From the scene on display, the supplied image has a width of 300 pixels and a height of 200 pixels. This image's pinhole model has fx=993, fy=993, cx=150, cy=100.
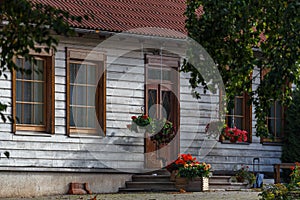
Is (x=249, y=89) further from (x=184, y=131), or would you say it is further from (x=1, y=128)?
(x=184, y=131)

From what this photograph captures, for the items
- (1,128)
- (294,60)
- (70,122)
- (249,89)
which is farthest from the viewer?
(70,122)

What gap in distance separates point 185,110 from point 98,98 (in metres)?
2.90

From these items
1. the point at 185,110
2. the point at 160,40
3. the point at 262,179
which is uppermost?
the point at 160,40

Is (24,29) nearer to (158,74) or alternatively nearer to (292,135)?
(158,74)

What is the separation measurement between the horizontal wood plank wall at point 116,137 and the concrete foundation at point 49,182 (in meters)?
0.20

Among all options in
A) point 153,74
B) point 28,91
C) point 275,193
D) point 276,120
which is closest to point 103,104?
point 153,74

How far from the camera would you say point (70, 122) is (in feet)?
77.5

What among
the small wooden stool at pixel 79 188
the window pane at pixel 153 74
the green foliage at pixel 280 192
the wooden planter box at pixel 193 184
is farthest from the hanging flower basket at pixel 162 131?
the green foliage at pixel 280 192

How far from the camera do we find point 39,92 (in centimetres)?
2302

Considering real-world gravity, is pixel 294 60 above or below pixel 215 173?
above

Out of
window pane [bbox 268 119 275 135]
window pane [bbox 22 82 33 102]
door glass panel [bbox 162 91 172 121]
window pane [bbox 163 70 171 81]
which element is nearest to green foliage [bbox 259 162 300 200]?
window pane [bbox 22 82 33 102]

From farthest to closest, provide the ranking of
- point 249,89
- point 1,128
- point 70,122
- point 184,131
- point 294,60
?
1. point 184,131
2. point 70,122
3. point 1,128
4. point 249,89
5. point 294,60

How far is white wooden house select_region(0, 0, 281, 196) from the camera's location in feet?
74.2

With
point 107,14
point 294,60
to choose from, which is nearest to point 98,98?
point 107,14
